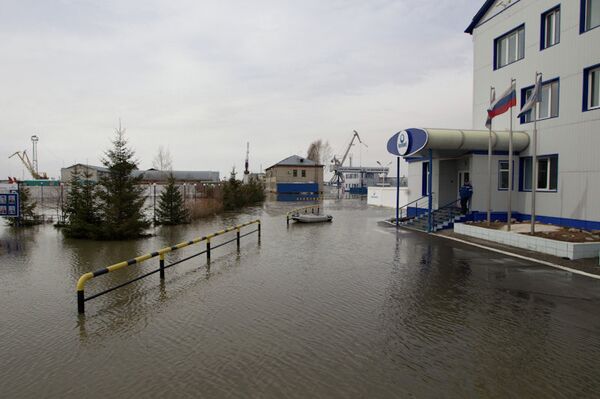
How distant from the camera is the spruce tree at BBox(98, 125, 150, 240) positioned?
15.8m

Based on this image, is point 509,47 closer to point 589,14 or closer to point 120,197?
point 589,14

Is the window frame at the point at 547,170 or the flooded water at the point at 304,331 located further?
the window frame at the point at 547,170

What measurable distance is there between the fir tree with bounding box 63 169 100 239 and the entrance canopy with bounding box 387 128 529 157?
13308mm

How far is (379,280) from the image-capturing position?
9172 mm

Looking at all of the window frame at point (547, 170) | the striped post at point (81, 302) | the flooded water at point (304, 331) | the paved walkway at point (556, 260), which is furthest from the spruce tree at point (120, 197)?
the window frame at point (547, 170)

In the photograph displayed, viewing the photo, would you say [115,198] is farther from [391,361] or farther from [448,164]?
[448,164]

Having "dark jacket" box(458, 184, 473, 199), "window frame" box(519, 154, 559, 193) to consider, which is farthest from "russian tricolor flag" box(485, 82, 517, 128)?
Answer: "window frame" box(519, 154, 559, 193)

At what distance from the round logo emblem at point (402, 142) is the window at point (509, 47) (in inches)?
249

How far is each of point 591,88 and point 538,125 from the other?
2575 mm

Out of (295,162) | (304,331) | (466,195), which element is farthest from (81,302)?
(295,162)

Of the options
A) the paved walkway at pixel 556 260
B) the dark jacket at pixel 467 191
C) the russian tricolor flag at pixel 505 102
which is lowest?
the paved walkway at pixel 556 260

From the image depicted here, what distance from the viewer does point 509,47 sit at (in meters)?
19.3

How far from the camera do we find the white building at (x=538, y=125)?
48.1 feet

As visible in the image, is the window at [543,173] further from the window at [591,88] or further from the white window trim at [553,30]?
the white window trim at [553,30]
